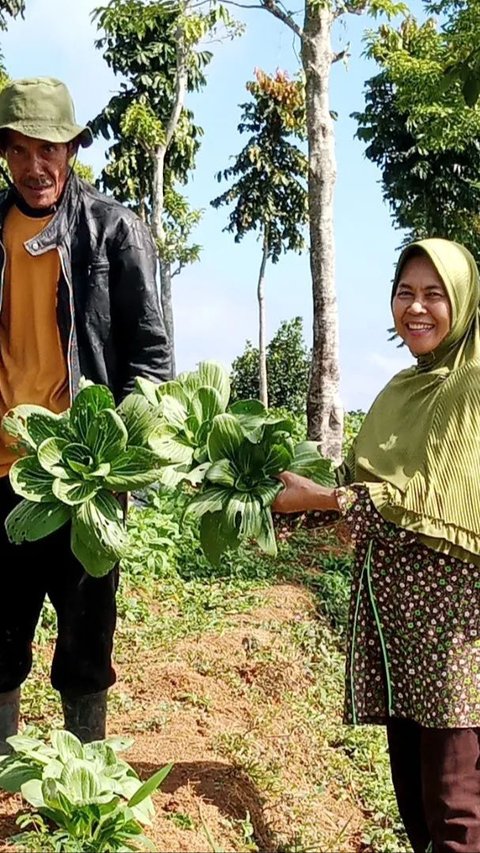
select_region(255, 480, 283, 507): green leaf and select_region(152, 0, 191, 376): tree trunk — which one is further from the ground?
select_region(152, 0, 191, 376): tree trunk

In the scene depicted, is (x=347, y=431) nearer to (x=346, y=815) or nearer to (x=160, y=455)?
(x=346, y=815)

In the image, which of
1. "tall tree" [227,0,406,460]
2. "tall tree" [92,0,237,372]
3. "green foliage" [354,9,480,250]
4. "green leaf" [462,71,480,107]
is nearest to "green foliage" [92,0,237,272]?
"tall tree" [92,0,237,372]

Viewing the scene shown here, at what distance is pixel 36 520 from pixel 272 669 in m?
2.17

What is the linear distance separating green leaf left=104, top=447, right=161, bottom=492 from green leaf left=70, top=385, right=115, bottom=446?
96mm

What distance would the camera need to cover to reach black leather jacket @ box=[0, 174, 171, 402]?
2.40 meters

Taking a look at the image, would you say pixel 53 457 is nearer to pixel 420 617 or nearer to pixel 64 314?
pixel 64 314

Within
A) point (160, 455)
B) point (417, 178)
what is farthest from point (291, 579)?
point (417, 178)

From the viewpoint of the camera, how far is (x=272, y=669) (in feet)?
13.3

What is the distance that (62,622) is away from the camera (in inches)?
98.7

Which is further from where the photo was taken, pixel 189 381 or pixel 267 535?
pixel 189 381

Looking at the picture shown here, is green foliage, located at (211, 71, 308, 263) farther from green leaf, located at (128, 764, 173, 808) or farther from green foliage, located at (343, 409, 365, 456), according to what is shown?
green leaf, located at (128, 764, 173, 808)

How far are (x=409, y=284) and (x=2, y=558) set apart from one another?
4.20ft

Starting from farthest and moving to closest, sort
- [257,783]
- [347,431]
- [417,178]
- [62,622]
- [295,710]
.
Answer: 1. [417,178]
2. [347,431]
3. [295,710]
4. [257,783]
5. [62,622]

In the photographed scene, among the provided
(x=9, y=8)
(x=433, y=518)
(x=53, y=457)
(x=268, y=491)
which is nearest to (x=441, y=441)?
(x=433, y=518)
